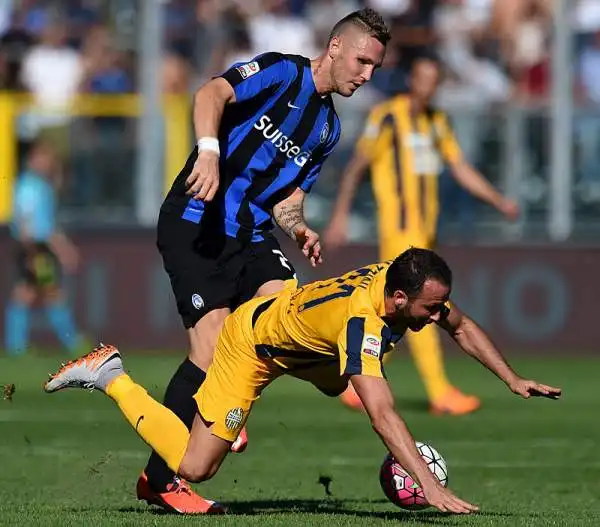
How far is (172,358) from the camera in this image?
16.5m

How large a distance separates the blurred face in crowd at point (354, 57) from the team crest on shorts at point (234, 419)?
163 centimetres

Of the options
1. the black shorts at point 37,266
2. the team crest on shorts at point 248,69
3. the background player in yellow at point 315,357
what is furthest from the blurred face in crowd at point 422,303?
the black shorts at point 37,266

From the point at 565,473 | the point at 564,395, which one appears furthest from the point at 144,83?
the point at 565,473

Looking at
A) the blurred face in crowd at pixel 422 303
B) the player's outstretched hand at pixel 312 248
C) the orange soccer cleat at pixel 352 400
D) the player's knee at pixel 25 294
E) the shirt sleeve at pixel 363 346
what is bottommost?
the orange soccer cleat at pixel 352 400

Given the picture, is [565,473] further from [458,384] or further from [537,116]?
[537,116]

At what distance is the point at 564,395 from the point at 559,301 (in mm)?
3360

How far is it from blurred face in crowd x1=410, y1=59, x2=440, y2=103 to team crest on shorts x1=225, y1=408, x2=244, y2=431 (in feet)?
18.2

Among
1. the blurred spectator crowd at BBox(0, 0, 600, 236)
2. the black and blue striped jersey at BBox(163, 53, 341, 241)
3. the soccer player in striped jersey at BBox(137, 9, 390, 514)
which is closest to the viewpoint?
the soccer player in striped jersey at BBox(137, 9, 390, 514)

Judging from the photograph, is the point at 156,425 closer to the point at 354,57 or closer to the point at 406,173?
the point at 354,57

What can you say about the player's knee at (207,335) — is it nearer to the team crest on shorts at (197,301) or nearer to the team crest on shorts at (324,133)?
the team crest on shorts at (197,301)

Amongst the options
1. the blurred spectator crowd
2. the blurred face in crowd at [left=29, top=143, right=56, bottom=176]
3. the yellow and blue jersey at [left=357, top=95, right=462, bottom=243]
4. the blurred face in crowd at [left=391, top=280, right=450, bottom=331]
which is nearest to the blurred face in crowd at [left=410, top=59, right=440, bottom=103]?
the yellow and blue jersey at [left=357, top=95, right=462, bottom=243]

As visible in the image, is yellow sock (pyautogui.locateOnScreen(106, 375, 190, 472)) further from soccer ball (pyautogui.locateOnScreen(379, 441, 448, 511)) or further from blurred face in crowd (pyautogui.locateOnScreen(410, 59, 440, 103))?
blurred face in crowd (pyautogui.locateOnScreen(410, 59, 440, 103))

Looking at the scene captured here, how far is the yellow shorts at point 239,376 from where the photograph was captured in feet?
23.4

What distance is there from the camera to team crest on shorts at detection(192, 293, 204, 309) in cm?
755
